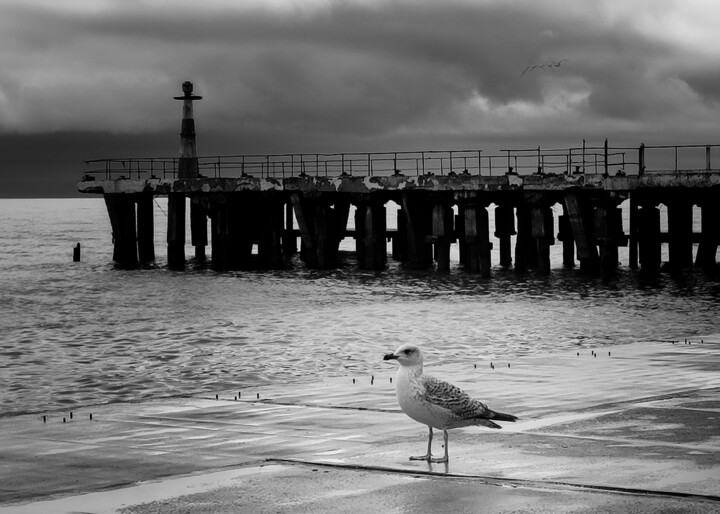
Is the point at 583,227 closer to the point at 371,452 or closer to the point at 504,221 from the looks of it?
the point at 504,221

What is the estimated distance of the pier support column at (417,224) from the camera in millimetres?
38906

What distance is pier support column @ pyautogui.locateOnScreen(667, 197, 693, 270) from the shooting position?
3522 centimetres

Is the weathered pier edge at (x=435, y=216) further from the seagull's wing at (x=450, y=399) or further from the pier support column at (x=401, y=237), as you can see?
the seagull's wing at (x=450, y=399)

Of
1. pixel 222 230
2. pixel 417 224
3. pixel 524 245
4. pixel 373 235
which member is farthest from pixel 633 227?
pixel 222 230

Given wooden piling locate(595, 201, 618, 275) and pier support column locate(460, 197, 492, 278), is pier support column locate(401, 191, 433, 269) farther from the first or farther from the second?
wooden piling locate(595, 201, 618, 275)

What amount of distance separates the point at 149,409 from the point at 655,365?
242 inches

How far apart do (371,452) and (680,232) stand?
29.5m

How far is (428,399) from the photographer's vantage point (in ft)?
26.9

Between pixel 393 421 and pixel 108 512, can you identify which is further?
pixel 393 421

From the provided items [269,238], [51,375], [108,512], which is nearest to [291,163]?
[269,238]

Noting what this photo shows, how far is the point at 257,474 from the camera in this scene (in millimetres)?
8102

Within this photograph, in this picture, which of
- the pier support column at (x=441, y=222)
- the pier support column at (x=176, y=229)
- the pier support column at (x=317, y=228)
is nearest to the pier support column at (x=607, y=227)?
the pier support column at (x=441, y=222)

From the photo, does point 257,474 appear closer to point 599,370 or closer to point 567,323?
point 599,370

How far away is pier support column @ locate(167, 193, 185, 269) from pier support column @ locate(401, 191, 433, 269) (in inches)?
359
